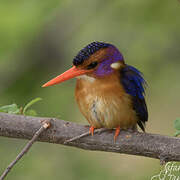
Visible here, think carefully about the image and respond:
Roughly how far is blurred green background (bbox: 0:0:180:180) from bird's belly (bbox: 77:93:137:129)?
5.02 feet

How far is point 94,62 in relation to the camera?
324cm

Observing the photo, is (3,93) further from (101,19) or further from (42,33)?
(101,19)

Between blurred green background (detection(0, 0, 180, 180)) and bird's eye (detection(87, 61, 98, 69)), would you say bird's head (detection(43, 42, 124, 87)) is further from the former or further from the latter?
blurred green background (detection(0, 0, 180, 180))

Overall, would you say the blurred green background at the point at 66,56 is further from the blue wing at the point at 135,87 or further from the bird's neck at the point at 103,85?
the bird's neck at the point at 103,85

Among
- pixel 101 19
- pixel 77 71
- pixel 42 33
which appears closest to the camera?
pixel 77 71

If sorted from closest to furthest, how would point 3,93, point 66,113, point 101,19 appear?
point 3,93 < point 66,113 < point 101,19

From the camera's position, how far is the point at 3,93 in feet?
16.4

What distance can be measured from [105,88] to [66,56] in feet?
8.24

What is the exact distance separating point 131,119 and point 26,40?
2686mm

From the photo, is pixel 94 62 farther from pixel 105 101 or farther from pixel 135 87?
pixel 135 87

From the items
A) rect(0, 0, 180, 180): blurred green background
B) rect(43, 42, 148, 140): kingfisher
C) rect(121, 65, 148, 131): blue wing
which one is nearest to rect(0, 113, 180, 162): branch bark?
rect(43, 42, 148, 140): kingfisher

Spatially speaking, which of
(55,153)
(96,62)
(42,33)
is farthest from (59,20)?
(96,62)

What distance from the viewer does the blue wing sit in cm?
339

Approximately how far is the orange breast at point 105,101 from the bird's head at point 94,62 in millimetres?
66
